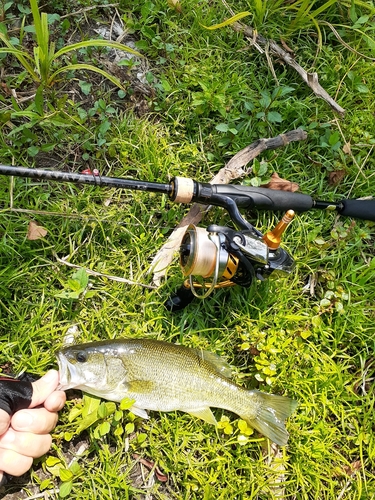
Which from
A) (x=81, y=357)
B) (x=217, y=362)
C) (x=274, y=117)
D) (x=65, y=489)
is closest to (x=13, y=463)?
(x=65, y=489)

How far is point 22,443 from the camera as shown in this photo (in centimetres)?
284

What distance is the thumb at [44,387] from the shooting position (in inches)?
116

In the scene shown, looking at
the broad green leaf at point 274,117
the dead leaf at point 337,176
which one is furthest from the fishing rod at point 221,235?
the broad green leaf at point 274,117

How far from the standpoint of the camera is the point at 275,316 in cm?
337

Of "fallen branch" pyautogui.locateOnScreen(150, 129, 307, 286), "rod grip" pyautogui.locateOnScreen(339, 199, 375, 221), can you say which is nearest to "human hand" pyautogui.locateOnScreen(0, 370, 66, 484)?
"fallen branch" pyautogui.locateOnScreen(150, 129, 307, 286)

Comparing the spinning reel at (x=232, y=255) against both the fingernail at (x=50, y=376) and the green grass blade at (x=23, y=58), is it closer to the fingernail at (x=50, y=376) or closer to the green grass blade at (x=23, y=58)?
the fingernail at (x=50, y=376)

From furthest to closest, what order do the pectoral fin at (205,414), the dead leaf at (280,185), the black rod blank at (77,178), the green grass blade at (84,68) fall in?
the dead leaf at (280,185) → the green grass blade at (84,68) → the pectoral fin at (205,414) → the black rod blank at (77,178)

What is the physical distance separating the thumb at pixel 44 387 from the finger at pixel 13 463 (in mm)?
286

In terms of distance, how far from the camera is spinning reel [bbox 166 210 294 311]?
2.76m

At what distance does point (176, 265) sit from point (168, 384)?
0.82m

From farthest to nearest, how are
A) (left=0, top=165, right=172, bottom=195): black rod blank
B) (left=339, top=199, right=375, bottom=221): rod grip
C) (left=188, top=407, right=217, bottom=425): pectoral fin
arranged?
(left=339, top=199, right=375, bottom=221): rod grip, (left=188, top=407, right=217, bottom=425): pectoral fin, (left=0, top=165, right=172, bottom=195): black rod blank

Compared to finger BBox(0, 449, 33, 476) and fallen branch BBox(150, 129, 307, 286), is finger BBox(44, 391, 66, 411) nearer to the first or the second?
finger BBox(0, 449, 33, 476)

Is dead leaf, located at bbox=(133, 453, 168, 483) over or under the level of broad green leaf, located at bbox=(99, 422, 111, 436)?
under

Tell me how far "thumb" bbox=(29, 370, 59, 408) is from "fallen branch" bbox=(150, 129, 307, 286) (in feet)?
3.00
